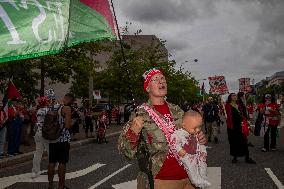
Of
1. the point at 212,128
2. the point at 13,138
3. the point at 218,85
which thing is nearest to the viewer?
the point at 13,138

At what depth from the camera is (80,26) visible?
286cm

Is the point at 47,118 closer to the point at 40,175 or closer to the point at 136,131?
the point at 40,175

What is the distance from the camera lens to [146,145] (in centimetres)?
394

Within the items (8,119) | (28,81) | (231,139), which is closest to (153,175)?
(231,139)

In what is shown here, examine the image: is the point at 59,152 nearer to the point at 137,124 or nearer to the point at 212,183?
the point at 212,183

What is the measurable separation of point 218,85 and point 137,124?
86.9 ft

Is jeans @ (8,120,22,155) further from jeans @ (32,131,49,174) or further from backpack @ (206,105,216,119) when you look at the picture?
backpack @ (206,105,216,119)

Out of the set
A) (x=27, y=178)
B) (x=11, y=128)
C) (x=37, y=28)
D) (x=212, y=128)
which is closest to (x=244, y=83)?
(x=212, y=128)

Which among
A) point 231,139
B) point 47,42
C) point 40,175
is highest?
point 47,42

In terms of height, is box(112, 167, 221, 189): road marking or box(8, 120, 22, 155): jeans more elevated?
box(8, 120, 22, 155): jeans

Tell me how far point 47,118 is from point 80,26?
5779mm

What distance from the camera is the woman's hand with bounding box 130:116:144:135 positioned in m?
3.67

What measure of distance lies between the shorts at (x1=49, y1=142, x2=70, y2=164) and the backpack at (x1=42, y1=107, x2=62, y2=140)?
0.19 m

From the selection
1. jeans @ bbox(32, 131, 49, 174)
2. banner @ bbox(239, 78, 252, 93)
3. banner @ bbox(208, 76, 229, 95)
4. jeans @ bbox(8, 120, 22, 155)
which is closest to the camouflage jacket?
jeans @ bbox(32, 131, 49, 174)
